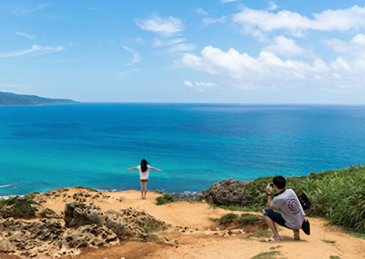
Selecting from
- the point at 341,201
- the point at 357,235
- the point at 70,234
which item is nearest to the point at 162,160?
the point at 341,201

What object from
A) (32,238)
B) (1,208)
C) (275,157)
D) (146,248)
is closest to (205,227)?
(146,248)

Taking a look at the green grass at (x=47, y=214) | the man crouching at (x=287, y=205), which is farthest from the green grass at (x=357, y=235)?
the green grass at (x=47, y=214)

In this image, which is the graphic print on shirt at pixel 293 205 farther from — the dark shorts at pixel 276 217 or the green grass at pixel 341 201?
the green grass at pixel 341 201

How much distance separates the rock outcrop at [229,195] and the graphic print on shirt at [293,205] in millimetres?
8603

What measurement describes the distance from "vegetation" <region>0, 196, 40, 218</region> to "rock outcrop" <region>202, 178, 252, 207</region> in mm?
9984

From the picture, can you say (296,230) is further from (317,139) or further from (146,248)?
(317,139)

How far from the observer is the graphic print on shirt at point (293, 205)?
6.88 m

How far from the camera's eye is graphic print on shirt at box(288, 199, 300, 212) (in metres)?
6.88

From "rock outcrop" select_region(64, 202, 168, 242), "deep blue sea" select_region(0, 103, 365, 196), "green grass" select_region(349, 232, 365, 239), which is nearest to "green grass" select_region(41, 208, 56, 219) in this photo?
"rock outcrop" select_region(64, 202, 168, 242)

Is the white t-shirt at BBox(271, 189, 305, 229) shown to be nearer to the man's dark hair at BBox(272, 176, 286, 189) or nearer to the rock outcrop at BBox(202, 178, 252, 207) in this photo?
the man's dark hair at BBox(272, 176, 286, 189)

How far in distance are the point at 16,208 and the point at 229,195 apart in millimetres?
10964

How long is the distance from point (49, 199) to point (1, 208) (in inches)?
136

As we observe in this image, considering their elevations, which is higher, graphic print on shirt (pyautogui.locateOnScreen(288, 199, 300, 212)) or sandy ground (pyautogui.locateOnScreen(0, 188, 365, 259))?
graphic print on shirt (pyautogui.locateOnScreen(288, 199, 300, 212))

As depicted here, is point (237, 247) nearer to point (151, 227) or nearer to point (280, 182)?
point (280, 182)
